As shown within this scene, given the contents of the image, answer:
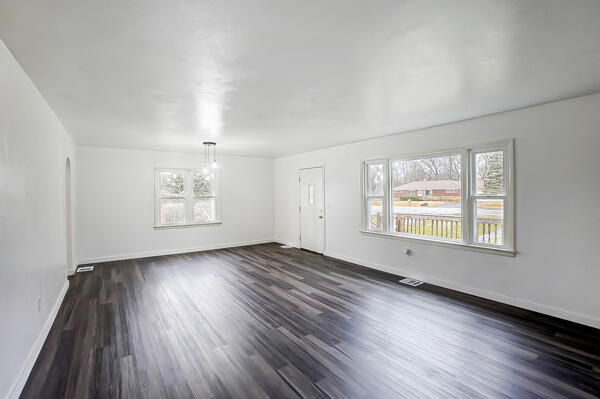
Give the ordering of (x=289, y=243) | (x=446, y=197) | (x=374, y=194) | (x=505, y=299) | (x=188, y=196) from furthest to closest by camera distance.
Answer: (x=289, y=243)
(x=188, y=196)
(x=374, y=194)
(x=446, y=197)
(x=505, y=299)

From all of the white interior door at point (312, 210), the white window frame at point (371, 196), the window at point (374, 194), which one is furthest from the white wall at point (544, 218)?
the white interior door at point (312, 210)

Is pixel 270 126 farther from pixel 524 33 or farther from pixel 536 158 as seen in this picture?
pixel 536 158

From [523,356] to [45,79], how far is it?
16.4 ft

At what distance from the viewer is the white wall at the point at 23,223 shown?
196 cm

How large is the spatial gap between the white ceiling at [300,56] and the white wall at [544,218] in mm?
287

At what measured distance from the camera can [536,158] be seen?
343 centimetres

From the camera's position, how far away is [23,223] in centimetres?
237

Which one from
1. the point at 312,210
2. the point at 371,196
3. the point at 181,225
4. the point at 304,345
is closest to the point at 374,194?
the point at 371,196

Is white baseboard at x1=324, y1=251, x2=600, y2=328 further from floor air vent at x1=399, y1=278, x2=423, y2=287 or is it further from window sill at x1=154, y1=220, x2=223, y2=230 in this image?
window sill at x1=154, y1=220, x2=223, y2=230

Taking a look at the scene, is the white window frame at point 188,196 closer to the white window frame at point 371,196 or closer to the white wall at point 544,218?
the white window frame at point 371,196

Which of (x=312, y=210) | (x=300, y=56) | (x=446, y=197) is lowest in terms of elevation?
(x=312, y=210)

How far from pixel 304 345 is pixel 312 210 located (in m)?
4.46

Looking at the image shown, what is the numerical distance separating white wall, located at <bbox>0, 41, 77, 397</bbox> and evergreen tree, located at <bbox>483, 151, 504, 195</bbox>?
16.4 feet

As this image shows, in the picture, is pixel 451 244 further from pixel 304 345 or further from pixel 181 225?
pixel 181 225
